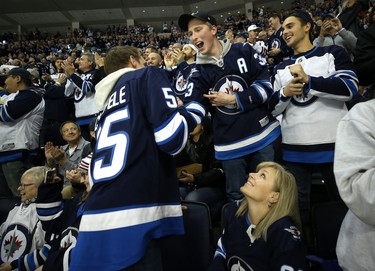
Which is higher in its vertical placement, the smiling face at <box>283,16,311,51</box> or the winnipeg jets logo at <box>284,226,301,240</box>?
the smiling face at <box>283,16,311,51</box>

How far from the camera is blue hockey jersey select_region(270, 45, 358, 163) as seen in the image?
195cm

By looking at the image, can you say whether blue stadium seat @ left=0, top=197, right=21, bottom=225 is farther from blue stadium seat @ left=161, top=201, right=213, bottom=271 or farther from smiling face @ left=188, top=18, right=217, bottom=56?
smiling face @ left=188, top=18, right=217, bottom=56

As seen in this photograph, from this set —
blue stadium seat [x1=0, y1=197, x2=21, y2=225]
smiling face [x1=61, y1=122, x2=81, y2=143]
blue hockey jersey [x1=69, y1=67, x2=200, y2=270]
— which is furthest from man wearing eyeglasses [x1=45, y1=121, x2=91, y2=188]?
blue hockey jersey [x1=69, y1=67, x2=200, y2=270]

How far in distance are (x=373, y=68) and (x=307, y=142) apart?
992 millimetres

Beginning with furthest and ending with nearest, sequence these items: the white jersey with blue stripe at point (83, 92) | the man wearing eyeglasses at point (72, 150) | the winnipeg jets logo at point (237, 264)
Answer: the white jersey with blue stripe at point (83, 92) → the man wearing eyeglasses at point (72, 150) → the winnipeg jets logo at point (237, 264)

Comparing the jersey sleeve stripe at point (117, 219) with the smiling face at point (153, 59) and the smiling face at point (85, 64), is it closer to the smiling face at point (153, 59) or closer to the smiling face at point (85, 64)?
the smiling face at point (153, 59)

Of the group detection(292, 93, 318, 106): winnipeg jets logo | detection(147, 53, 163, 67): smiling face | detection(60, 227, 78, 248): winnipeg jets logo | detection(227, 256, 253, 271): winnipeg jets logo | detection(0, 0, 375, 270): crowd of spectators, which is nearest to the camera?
detection(227, 256, 253, 271): winnipeg jets logo

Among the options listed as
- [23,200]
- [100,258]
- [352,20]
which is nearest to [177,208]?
[100,258]

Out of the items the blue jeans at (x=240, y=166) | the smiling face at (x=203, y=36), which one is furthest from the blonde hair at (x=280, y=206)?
the smiling face at (x=203, y=36)

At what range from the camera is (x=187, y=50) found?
3.95 m

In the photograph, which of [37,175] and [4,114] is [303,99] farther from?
[4,114]

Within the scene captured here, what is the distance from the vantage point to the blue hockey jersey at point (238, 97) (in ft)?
7.00

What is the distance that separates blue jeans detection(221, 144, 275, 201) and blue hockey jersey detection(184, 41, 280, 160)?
4 cm

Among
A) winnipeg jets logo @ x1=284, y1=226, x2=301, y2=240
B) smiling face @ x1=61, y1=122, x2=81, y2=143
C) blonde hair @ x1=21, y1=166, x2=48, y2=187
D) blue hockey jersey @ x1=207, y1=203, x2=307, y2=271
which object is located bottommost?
blue hockey jersey @ x1=207, y1=203, x2=307, y2=271
